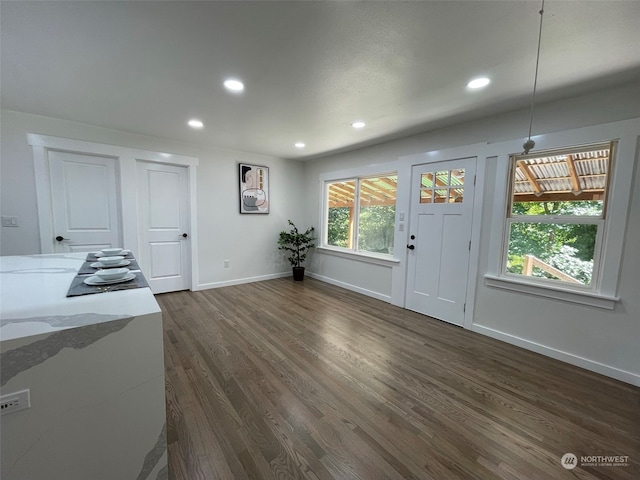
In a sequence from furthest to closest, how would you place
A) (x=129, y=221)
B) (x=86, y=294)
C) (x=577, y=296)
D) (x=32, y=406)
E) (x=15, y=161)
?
1. (x=129, y=221)
2. (x=15, y=161)
3. (x=577, y=296)
4. (x=86, y=294)
5. (x=32, y=406)

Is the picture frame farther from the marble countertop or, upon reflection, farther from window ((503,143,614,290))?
window ((503,143,614,290))

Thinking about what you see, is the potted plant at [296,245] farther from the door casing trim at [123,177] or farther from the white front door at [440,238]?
the white front door at [440,238]

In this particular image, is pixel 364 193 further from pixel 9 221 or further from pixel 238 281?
pixel 9 221

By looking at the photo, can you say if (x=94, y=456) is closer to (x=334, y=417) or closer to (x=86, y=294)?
(x=86, y=294)

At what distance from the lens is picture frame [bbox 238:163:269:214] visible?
4500mm

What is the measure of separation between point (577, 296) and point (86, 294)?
11.5 ft

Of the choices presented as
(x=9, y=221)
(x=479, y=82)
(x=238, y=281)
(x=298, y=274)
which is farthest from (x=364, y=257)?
(x=9, y=221)

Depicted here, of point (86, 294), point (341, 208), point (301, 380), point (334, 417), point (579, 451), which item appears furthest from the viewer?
point (341, 208)

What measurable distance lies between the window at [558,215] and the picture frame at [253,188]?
3670mm

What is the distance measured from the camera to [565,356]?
2.34m

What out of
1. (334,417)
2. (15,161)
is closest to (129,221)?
(15,161)

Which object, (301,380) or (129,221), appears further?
(129,221)

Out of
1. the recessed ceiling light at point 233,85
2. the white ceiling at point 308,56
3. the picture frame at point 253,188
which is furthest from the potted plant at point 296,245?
the recessed ceiling light at point 233,85

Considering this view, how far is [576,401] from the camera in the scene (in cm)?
184
